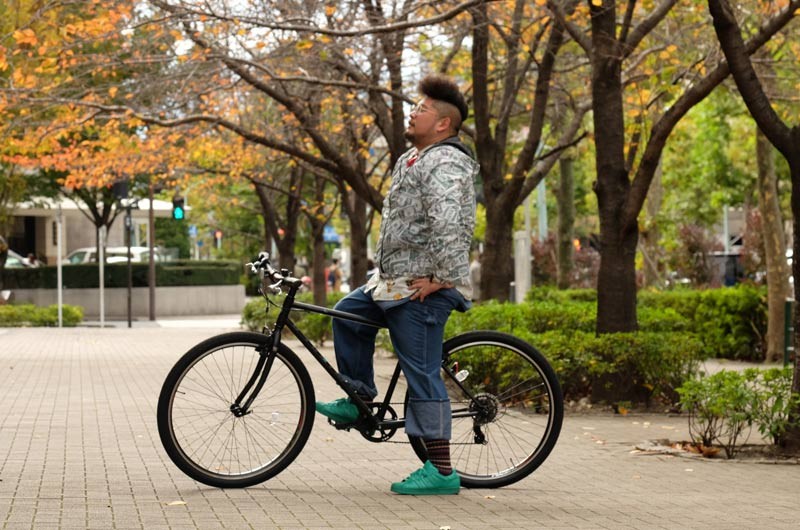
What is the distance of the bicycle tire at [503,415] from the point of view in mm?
6992

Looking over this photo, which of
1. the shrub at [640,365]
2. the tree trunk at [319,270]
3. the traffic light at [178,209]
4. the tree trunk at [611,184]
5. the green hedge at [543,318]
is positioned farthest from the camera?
the traffic light at [178,209]

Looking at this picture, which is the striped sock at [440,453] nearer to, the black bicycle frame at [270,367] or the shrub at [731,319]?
the black bicycle frame at [270,367]

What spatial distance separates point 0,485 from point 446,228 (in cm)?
247

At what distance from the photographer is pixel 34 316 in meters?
32.3

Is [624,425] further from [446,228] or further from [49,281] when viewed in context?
[49,281]

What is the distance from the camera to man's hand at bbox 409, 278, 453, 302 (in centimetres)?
661

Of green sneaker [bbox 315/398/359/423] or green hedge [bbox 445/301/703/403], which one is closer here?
green sneaker [bbox 315/398/359/423]

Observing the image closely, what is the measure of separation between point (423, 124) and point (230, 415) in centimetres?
165

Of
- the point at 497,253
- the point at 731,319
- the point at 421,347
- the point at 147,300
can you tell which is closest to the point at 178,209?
the point at 147,300

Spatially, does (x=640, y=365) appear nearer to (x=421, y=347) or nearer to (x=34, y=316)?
(x=421, y=347)

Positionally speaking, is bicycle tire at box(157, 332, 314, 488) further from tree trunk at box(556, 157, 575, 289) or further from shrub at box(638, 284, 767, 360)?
tree trunk at box(556, 157, 575, 289)

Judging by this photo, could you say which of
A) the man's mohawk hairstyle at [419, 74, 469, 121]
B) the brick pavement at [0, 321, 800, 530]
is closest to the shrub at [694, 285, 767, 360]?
the brick pavement at [0, 321, 800, 530]

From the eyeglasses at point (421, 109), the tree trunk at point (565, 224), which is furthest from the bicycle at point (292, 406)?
the tree trunk at point (565, 224)

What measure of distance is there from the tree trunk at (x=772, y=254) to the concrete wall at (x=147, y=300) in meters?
21.0
